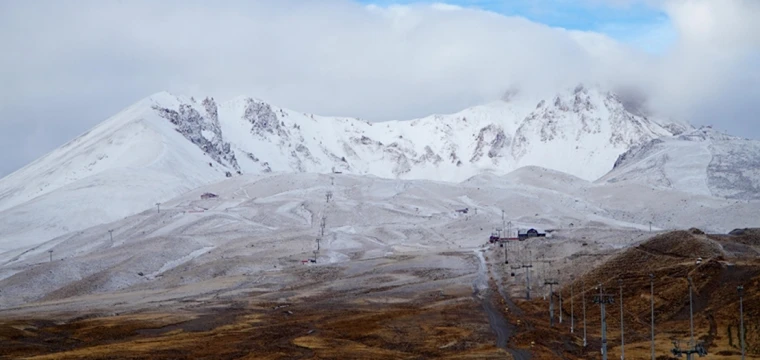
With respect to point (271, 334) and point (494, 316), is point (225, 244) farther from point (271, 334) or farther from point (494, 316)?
point (494, 316)

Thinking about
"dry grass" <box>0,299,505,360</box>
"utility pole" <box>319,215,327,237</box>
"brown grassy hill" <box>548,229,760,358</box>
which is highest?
"utility pole" <box>319,215,327,237</box>

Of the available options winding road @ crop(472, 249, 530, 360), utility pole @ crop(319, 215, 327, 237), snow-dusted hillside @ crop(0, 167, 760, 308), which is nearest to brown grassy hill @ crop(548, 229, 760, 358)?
winding road @ crop(472, 249, 530, 360)

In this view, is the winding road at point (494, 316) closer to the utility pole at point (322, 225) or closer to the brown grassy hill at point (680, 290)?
the brown grassy hill at point (680, 290)

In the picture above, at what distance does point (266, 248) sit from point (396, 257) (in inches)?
1070

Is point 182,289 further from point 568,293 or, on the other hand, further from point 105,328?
point 568,293

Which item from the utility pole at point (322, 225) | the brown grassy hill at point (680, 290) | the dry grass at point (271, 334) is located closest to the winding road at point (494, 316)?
the dry grass at point (271, 334)

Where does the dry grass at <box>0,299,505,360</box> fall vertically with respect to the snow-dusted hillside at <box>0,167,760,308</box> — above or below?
below

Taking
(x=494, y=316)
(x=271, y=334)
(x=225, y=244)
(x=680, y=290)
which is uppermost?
(x=225, y=244)

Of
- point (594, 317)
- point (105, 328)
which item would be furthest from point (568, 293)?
point (105, 328)

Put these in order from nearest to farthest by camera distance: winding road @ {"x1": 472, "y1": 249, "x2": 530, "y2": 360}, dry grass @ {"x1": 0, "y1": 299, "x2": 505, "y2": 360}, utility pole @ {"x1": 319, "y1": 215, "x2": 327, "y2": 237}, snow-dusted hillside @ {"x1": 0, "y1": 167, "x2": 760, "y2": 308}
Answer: winding road @ {"x1": 472, "y1": 249, "x2": 530, "y2": 360}, dry grass @ {"x1": 0, "y1": 299, "x2": 505, "y2": 360}, snow-dusted hillside @ {"x1": 0, "y1": 167, "x2": 760, "y2": 308}, utility pole @ {"x1": 319, "y1": 215, "x2": 327, "y2": 237}

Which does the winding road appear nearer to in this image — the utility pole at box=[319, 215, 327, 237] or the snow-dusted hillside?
the snow-dusted hillside

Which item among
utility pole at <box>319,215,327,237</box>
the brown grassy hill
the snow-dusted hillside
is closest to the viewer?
the brown grassy hill

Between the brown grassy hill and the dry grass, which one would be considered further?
the dry grass

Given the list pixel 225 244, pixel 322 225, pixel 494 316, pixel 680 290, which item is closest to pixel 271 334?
pixel 494 316
